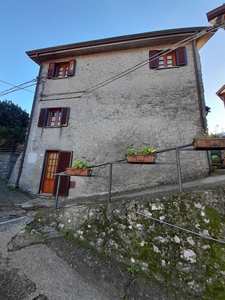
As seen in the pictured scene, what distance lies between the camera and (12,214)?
399cm

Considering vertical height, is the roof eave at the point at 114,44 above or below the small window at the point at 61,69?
above

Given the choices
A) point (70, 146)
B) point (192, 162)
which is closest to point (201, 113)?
point (192, 162)

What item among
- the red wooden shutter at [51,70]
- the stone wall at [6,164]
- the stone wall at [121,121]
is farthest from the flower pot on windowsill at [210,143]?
the stone wall at [6,164]

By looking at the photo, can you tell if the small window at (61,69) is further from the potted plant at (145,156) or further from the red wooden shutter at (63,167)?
the potted plant at (145,156)

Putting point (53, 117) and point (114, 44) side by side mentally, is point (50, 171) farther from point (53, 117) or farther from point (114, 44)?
point (114, 44)

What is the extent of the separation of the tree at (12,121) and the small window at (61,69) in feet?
15.2

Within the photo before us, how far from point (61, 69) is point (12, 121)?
606 centimetres

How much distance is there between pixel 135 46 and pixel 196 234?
8289 mm

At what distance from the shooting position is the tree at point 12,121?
9.74 metres

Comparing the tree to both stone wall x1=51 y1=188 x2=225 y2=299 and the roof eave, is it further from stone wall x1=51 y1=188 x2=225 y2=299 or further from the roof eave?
stone wall x1=51 y1=188 x2=225 y2=299

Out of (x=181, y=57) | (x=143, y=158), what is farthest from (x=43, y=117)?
(x=181, y=57)

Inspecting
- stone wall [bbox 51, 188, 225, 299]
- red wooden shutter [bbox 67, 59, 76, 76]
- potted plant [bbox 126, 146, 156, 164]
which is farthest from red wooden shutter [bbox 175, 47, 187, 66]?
stone wall [bbox 51, 188, 225, 299]

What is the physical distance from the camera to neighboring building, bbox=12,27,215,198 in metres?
6.20

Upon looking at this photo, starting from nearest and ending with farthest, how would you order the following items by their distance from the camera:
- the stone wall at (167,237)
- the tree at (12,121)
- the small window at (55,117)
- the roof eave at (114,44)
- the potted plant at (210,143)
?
the stone wall at (167,237)
the potted plant at (210,143)
the roof eave at (114,44)
the small window at (55,117)
the tree at (12,121)
